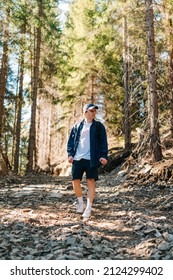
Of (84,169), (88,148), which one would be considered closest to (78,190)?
(84,169)

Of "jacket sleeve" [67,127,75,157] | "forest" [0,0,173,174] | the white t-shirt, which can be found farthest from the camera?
"forest" [0,0,173,174]

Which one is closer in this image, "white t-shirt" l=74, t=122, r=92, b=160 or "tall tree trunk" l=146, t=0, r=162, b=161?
"white t-shirt" l=74, t=122, r=92, b=160

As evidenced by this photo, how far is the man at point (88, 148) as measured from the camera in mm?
7484

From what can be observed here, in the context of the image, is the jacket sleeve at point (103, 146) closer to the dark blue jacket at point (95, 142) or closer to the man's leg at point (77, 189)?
the dark blue jacket at point (95, 142)

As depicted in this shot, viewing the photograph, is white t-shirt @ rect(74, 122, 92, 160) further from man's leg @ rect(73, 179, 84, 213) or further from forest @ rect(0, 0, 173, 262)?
forest @ rect(0, 0, 173, 262)

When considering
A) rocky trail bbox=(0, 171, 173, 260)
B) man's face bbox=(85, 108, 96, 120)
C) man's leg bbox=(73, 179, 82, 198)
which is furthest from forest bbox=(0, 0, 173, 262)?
man's face bbox=(85, 108, 96, 120)

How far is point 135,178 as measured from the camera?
1200cm

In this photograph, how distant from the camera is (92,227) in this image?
6566 mm

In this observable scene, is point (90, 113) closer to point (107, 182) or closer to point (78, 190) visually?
point (78, 190)

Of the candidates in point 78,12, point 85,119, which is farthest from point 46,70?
point 85,119

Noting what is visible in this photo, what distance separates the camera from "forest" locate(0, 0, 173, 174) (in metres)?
13.0

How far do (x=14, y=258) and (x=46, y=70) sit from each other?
816 inches

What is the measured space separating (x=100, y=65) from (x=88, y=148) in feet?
54.7

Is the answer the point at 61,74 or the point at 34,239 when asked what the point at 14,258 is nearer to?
the point at 34,239
